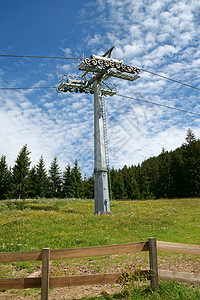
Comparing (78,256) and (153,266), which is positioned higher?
(78,256)

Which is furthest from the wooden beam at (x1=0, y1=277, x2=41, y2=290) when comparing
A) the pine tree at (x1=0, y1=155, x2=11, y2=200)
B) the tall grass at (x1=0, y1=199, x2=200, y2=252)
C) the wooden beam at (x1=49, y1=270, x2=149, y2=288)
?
the pine tree at (x1=0, y1=155, x2=11, y2=200)

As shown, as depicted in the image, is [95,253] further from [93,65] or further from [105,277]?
[93,65]

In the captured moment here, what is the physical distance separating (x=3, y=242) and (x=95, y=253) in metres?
8.08

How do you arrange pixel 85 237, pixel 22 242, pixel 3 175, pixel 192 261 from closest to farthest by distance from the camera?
pixel 192 261, pixel 22 242, pixel 85 237, pixel 3 175

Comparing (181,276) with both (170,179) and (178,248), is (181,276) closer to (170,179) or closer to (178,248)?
(178,248)

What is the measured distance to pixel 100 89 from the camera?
26.7m

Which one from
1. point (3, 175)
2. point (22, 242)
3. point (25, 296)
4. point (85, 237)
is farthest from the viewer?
point (3, 175)

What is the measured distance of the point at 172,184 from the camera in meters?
70.6

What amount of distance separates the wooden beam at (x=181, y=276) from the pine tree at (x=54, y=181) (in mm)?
66598

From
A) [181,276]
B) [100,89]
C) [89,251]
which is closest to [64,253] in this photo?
[89,251]

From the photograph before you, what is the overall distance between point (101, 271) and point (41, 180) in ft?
207

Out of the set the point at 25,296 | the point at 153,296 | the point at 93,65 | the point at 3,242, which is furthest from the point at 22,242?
the point at 93,65

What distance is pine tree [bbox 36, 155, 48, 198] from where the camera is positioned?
2668 inches

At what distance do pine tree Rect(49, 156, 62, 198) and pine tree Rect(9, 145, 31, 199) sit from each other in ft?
29.3
